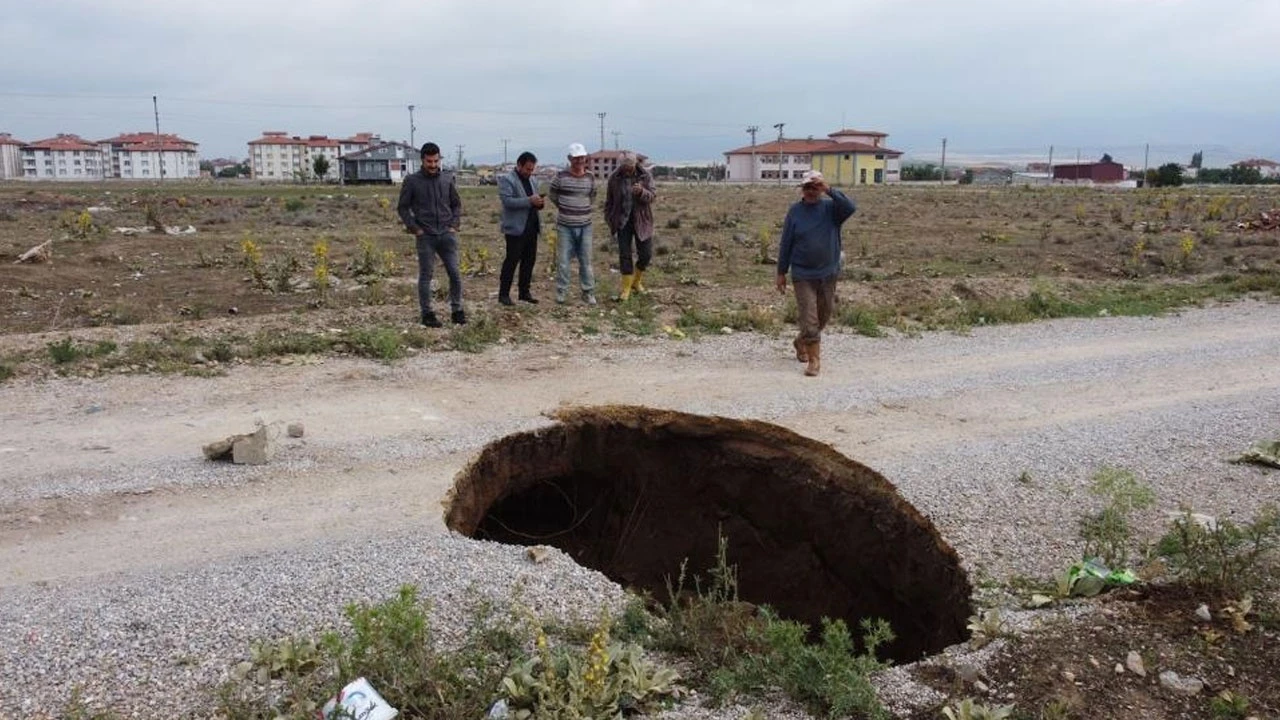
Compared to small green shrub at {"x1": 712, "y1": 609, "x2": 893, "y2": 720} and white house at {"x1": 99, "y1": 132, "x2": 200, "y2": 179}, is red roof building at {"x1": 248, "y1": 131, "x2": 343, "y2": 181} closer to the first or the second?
white house at {"x1": 99, "y1": 132, "x2": 200, "y2": 179}

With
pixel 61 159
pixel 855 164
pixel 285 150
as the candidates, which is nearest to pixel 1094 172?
pixel 855 164

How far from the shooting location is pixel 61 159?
127375 mm

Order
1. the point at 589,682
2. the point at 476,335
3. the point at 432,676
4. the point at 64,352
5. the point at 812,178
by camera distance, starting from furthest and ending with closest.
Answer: the point at 476,335 < the point at 812,178 < the point at 64,352 < the point at 432,676 < the point at 589,682

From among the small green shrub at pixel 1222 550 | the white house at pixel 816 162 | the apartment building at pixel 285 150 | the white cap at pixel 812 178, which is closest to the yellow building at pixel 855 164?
the white house at pixel 816 162

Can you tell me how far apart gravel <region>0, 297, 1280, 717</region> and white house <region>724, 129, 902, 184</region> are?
83893mm

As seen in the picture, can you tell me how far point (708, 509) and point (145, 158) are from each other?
133638 mm

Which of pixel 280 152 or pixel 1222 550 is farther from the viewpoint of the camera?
pixel 280 152

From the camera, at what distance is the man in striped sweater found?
10867 mm

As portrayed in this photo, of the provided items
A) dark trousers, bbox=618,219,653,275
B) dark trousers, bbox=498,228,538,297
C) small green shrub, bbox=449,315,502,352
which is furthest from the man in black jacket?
dark trousers, bbox=618,219,653,275

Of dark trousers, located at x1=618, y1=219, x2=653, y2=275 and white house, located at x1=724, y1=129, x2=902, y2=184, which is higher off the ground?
white house, located at x1=724, y1=129, x2=902, y2=184

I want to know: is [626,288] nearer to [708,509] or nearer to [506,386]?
[506,386]

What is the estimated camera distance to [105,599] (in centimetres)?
433

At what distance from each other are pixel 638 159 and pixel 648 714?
905 centimetres

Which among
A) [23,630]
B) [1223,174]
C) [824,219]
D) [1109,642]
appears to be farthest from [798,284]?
[1223,174]
